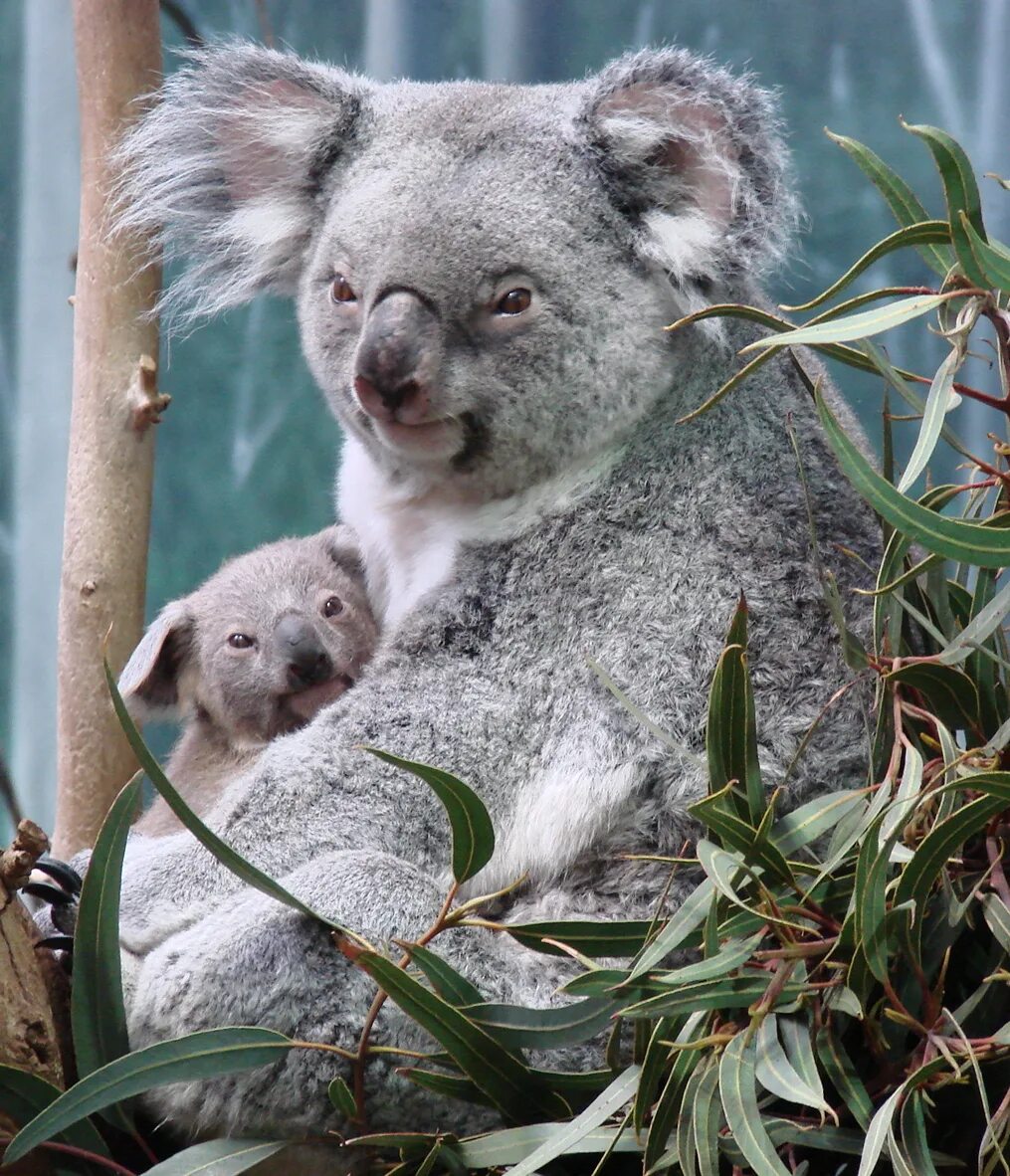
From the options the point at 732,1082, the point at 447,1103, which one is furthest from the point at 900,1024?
the point at 447,1103

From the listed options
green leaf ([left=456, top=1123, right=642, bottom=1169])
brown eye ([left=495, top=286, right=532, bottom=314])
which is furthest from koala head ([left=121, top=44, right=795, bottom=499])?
green leaf ([left=456, top=1123, right=642, bottom=1169])

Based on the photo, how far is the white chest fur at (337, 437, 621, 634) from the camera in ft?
6.46

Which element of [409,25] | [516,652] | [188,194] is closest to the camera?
[516,652]

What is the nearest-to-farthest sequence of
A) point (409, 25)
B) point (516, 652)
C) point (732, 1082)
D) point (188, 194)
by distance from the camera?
point (732, 1082)
point (516, 652)
point (188, 194)
point (409, 25)

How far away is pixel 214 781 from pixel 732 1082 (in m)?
1.19

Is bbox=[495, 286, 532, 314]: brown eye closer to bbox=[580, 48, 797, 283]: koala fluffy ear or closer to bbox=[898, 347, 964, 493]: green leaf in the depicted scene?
bbox=[580, 48, 797, 283]: koala fluffy ear

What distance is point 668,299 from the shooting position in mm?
1964

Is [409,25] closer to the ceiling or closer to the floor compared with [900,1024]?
closer to the ceiling

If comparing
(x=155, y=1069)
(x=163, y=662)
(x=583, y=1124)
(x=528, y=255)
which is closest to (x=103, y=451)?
(x=163, y=662)

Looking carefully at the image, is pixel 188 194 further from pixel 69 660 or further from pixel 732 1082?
pixel 732 1082

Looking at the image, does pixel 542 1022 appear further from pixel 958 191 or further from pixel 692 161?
pixel 692 161

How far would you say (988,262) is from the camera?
1321 millimetres

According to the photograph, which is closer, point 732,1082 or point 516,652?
point 732,1082

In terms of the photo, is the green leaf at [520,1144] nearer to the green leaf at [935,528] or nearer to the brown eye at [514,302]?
the green leaf at [935,528]
